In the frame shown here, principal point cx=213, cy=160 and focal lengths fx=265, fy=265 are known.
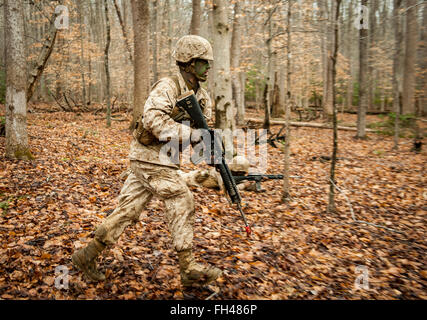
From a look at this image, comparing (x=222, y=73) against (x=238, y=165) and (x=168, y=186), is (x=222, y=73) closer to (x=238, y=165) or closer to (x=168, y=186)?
(x=238, y=165)

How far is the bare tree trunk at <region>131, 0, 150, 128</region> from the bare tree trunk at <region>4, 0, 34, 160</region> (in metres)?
3.82

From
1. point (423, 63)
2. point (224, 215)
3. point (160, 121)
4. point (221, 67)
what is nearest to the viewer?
point (160, 121)

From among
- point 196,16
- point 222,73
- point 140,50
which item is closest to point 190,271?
point 222,73

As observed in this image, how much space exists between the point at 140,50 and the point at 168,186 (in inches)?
325

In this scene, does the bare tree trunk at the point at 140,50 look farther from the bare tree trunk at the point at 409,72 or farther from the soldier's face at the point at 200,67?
the bare tree trunk at the point at 409,72

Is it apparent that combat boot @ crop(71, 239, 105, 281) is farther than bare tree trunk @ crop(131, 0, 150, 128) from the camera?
No

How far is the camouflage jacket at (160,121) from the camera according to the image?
250 centimetres

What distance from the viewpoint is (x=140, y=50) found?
9.44 m

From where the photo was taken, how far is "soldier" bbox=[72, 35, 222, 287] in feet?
8.77

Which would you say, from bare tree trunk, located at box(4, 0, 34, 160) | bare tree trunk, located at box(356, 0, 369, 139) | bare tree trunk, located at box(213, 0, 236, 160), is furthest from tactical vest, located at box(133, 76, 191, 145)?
bare tree trunk, located at box(356, 0, 369, 139)

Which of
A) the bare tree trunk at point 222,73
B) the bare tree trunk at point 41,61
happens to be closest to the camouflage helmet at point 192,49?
the bare tree trunk at point 222,73

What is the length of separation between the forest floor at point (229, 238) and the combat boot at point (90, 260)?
12 centimetres

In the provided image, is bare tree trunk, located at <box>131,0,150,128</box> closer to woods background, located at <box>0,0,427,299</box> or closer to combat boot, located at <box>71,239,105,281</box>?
woods background, located at <box>0,0,427,299</box>

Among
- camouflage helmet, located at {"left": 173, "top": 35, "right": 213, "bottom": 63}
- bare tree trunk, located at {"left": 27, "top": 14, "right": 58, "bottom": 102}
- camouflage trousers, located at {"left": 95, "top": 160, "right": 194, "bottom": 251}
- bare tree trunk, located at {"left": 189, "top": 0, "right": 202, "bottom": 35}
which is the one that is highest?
bare tree trunk, located at {"left": 189, "top": 0, "right": 202, "bottom": 35}
